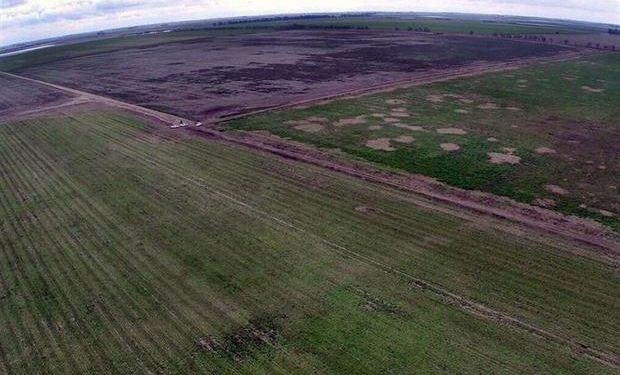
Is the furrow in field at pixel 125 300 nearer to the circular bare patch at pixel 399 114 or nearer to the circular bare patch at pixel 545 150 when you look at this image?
the circular bare patch at pixel 545 150

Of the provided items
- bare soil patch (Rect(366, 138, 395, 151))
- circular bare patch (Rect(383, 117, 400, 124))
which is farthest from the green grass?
circular bare patch (Rect(383, 117, 400, 124))

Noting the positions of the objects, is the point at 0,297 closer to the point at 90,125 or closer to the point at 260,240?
the point at 260,240

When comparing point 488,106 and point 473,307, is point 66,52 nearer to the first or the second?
point 488,106

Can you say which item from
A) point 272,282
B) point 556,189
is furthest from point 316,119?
point 272,282

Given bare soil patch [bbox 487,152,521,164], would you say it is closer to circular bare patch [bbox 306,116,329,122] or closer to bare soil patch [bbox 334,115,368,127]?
bare soil patch [bbox 334,115,368,127]

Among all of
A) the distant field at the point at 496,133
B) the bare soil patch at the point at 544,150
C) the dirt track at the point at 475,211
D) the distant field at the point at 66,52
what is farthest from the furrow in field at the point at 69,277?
the distant field at the point at 66,52
